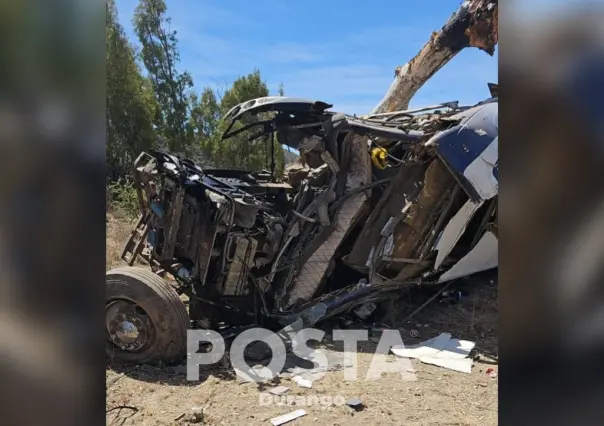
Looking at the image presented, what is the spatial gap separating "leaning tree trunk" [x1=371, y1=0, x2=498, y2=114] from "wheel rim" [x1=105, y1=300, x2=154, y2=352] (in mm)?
5843

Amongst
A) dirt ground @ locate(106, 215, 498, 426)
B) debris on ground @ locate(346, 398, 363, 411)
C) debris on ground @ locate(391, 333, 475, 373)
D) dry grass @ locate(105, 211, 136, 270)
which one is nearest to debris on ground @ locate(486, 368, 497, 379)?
dirt ground @ locate(106, 215, 498, 426)

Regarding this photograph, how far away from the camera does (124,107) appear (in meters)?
18.1

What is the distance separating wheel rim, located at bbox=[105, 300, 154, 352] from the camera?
430 centimetres

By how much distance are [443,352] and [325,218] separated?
1.85 meters

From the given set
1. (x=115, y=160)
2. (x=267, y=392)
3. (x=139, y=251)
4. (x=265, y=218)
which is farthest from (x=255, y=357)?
(x=115, y=160)

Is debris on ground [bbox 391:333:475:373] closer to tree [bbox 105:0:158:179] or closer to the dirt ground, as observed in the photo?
the dirt ground

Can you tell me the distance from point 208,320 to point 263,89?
17.8 metres

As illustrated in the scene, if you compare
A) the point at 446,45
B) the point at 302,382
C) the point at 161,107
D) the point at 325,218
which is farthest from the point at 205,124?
the point at 302,382

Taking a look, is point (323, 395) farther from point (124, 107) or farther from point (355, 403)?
point (124, 107)

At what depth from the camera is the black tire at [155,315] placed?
4.26 metres

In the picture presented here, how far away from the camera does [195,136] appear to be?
21.6 m

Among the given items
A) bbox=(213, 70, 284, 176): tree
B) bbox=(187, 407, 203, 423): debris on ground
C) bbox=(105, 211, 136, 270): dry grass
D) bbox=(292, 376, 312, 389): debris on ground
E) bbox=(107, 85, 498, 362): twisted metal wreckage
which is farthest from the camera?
bbox=(213, 70, 284, 176): tree

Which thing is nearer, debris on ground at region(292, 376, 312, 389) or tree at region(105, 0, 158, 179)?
debris on ground at region(292, 376, 312, 389)
